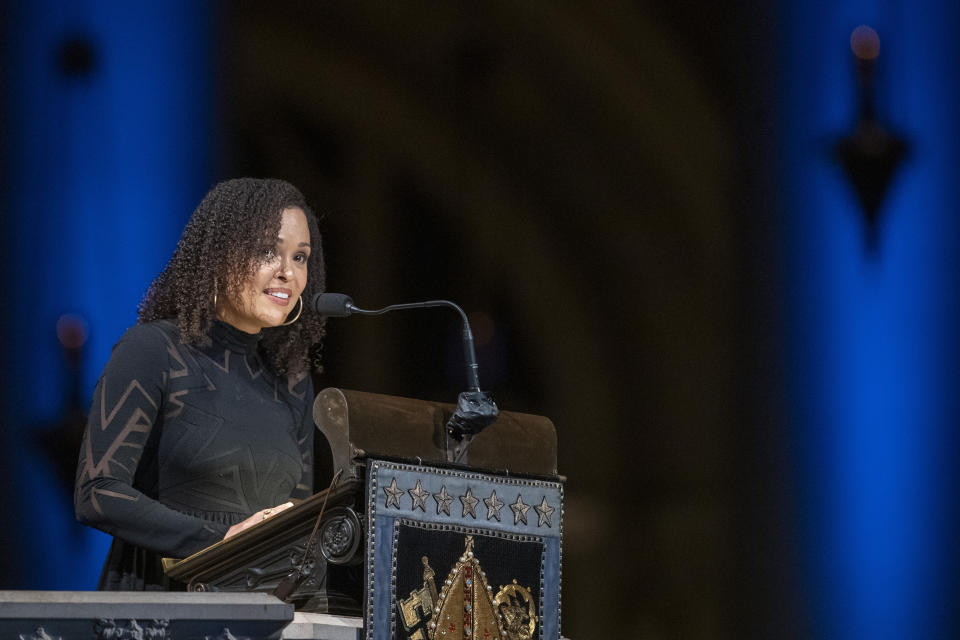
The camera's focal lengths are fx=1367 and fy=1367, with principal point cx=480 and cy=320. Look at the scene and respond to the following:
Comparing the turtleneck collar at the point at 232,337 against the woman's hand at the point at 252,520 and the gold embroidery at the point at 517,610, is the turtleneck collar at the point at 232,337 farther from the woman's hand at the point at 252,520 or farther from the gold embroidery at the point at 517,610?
the gold embroidery at the point at 517,610

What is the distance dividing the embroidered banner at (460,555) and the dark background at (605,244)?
1806 millimetres

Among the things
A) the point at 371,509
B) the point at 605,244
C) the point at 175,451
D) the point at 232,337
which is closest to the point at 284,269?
the point at 232,337

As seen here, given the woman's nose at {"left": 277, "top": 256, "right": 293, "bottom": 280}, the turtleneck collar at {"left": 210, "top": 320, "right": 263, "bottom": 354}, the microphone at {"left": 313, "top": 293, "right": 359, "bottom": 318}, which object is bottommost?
the turtleneck collar at {"left": 210, "top": 320, "right": 263, "bottom": 354}

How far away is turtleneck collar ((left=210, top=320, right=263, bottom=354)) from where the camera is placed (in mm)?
2637

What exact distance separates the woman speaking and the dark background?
1.11 metres

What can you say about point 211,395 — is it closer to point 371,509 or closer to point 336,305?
point 336,305

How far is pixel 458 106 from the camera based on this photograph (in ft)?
14.5

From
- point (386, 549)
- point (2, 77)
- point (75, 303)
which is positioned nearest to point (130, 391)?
point (386, 549)

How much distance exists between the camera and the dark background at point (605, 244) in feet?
12.4

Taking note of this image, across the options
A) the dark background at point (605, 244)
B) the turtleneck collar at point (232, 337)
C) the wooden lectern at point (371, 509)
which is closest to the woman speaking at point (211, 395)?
the turtleneck collar at point (232, 337)

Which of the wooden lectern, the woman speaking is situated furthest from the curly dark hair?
the wooden lectern

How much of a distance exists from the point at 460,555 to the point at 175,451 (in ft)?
2.14

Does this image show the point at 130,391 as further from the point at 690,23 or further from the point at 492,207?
the point at 690,23

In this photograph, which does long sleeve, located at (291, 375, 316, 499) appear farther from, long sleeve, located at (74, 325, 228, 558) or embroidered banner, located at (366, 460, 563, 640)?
embroidered banner, located at (366, 460, 563, 640)
